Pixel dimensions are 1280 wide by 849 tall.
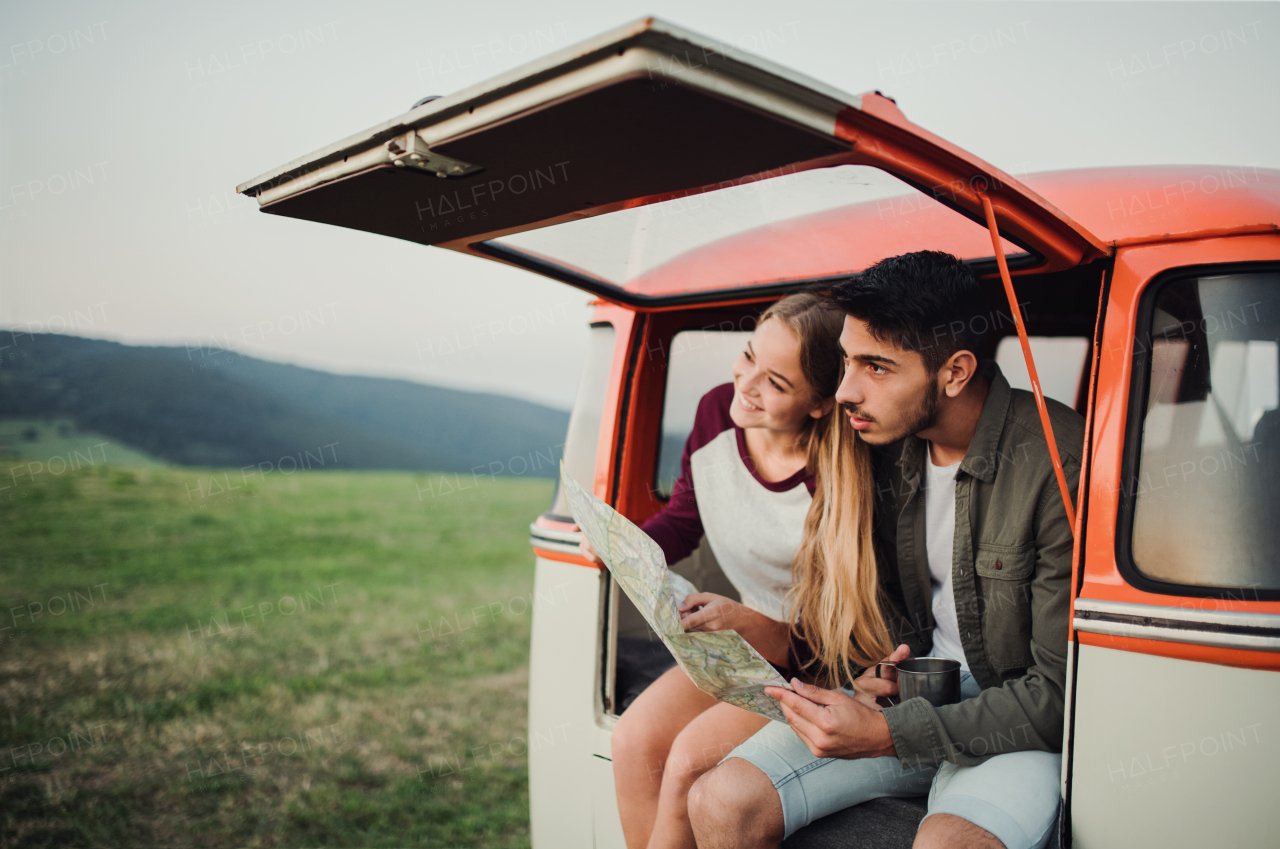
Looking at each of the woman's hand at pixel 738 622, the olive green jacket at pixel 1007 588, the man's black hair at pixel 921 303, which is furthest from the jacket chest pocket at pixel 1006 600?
the woman's hand at pixel 738 622

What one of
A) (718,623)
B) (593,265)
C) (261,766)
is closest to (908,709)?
(718,623)

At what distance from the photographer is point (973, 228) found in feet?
7.13

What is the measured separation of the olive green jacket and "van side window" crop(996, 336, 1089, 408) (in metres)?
1.74

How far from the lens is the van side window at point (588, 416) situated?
119 inches

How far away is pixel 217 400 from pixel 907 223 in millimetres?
31324

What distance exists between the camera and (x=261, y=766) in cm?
405

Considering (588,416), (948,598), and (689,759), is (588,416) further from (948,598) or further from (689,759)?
(948,598)

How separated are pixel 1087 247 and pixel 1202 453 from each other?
53cm

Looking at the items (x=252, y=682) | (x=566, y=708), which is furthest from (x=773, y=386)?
(x=252, y=682)

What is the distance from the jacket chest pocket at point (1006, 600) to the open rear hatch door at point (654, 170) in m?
0.72

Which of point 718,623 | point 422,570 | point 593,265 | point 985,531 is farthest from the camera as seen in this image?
point 422,570

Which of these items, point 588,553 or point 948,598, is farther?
point 588,553

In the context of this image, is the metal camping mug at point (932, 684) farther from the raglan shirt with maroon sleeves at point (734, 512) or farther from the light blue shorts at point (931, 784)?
the raglan shirt with maroon sleeves at point (734, 512)

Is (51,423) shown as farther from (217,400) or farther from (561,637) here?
(561,637)
